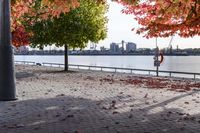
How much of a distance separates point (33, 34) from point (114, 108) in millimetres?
30176

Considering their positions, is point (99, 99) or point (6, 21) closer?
point (6, 21)

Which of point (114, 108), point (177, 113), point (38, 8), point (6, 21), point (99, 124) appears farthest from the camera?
point (38, 8)

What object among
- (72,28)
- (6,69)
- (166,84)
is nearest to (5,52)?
(6,69)

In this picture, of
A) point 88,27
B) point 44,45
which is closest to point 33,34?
point 44,45

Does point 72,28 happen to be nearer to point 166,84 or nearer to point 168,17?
point 166,84

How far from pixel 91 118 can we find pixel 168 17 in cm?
778

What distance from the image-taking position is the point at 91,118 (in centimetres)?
1321

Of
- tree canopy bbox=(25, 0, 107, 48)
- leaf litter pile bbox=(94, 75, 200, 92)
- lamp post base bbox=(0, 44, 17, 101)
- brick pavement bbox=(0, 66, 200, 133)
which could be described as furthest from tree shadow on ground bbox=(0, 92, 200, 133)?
tree canopy bbox=(25, 0, 107, 48)

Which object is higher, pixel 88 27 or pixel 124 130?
pixel 88 27

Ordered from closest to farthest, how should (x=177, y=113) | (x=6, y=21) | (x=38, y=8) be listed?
(x=177, y=113) → (x=6, y=21) → (x=38, y=8)

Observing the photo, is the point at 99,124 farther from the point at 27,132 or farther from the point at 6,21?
the point at 6,21

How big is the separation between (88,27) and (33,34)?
521cm

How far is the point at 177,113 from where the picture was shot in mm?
14242

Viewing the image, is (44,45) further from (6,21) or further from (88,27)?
(6,21)
